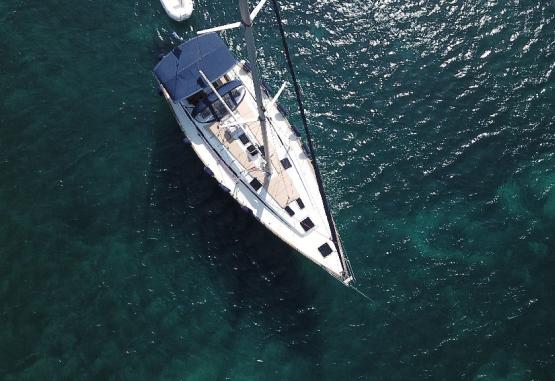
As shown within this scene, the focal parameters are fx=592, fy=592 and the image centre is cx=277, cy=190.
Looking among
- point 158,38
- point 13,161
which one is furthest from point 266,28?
point 13,161

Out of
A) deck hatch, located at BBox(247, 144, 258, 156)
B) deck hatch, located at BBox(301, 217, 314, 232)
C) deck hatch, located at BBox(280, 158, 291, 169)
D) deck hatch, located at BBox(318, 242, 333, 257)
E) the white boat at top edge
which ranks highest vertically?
the white boat at top edge

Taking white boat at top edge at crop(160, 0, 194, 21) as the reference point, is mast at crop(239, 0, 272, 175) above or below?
below

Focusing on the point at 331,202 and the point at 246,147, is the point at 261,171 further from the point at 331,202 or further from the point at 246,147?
Answer: the point at 331,202

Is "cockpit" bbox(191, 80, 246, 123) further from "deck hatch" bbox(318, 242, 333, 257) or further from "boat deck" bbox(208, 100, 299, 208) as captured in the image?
"deck hatch" bbox(318, 242, 333, 257)

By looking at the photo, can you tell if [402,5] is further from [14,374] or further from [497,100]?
[14,374]

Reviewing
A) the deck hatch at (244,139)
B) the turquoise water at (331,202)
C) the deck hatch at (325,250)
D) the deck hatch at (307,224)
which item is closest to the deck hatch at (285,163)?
the deck hatch at (244,139)

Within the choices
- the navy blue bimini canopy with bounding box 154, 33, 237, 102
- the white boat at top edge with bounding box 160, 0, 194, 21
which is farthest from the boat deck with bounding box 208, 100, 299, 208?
the white boat at top edge with bounding box 160, 0, 194, 21
